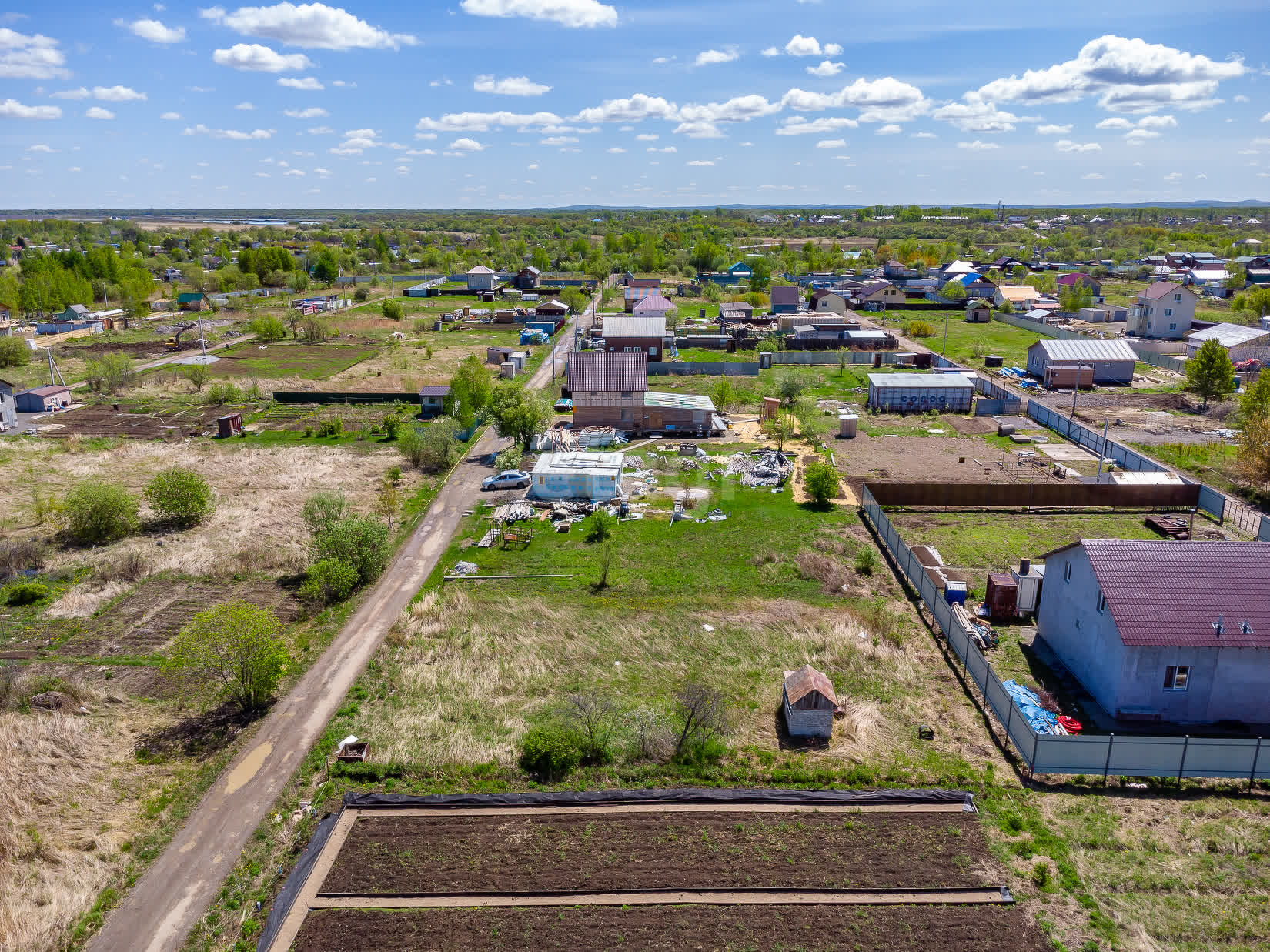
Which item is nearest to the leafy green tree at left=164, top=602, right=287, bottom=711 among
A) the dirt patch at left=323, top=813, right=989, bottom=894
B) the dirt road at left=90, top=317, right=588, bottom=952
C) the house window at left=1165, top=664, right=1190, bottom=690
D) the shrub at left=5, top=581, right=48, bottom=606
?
the dirt road at left=90, top=317, right=588, bottom=952

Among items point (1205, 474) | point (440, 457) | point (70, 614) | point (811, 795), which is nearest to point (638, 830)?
point (811, 795)

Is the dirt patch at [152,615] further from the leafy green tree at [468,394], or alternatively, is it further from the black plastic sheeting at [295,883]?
the leafy green tree at [468,394]

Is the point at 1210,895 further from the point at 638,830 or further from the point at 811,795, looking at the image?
the point at 638,830

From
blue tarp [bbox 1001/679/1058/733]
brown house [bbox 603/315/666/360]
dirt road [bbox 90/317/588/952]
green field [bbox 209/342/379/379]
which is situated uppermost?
brown house [bbox 603/315/666/360]

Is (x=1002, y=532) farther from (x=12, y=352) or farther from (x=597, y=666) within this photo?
(x=12, y=352)

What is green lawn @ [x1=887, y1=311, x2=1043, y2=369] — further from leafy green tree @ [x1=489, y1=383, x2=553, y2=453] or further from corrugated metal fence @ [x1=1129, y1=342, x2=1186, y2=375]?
leafy green tree @ [x1=489, y1=383, x2=553, y2=453]

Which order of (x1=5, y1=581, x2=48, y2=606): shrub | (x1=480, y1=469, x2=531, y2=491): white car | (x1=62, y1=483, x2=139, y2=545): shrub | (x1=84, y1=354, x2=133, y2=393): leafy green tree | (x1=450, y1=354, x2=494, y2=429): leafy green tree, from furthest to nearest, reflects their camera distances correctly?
1. (x1=84, y1=354, x2=133, y2=393): leafy green tree
2. (x1=450, y1=354, x2=494, y2=429): leafy green tree
3. (x1=480, y1=469, x2=531, y2=491): white car
4. (x1=62, y1=483, x2=139, y2=545): shrub
5. (x1=5, y1=581, x2=48, y2=606): shrub
